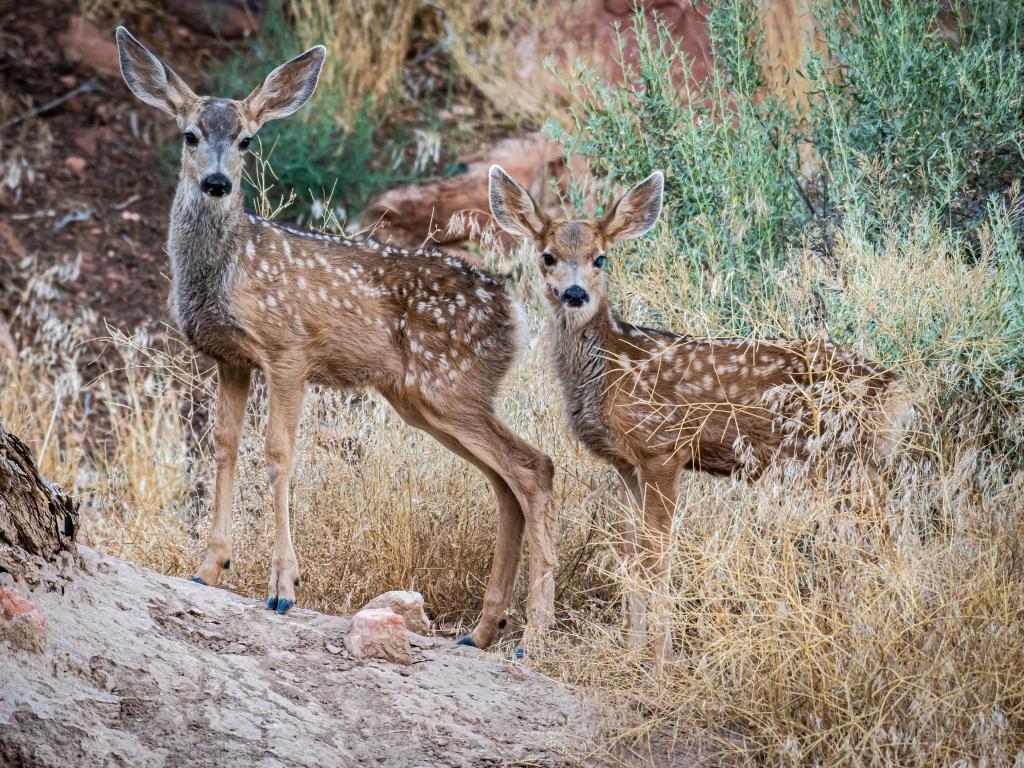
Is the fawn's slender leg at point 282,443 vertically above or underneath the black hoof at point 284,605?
above

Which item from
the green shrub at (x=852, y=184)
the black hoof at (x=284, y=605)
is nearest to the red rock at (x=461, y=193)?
the green shrub at (x=852, y=184)

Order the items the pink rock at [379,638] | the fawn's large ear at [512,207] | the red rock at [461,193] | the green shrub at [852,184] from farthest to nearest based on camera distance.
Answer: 1. the red rock at [461,193]
2. the fawn's large ear at [512,207]
3. the green shrub at [852,184]
4. the pink rock at [379,638]

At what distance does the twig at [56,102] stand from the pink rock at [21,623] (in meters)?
8.02

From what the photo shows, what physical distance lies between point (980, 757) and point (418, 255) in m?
3.37

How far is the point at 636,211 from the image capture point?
621 cm

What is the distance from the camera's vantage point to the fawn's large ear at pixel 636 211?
20.1 feet

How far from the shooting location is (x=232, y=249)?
5730mm

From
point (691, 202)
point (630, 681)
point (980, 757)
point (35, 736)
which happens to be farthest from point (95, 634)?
point (691, 202)

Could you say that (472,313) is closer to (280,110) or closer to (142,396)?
(280,110)

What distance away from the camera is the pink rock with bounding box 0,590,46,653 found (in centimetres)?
395

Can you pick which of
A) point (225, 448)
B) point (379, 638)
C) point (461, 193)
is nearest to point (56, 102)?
point (461, 193)

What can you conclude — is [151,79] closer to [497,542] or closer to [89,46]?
[497,542]

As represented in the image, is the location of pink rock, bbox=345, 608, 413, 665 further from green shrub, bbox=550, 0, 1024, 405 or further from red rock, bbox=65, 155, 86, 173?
red rock, bbox=65, 155, 86, 173

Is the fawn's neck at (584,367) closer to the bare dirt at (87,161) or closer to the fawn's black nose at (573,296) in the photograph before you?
the fawn's black nose at (573,296)
